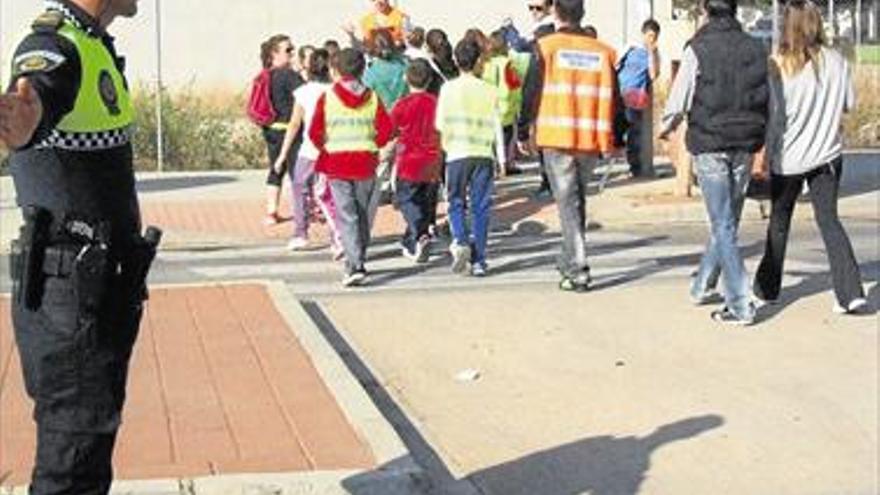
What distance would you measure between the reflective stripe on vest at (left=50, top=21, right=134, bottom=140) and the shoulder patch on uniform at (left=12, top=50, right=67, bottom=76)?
0.10 meters

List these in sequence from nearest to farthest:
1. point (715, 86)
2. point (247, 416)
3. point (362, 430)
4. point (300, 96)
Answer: point (362, 430)
point (247, 416)
point (715, 86)
point (300, 96)

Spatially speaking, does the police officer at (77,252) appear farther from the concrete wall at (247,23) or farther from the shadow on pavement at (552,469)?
the concrete wall at (247,23)

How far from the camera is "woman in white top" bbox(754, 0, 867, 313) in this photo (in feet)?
30.9

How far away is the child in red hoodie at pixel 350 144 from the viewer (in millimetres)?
11172

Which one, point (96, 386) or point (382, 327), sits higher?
point (96, 386)

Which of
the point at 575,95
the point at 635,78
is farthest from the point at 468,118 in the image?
the point at 635,78

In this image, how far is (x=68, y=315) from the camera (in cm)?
390

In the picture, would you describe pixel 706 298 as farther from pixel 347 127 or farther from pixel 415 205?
pixel 415 205

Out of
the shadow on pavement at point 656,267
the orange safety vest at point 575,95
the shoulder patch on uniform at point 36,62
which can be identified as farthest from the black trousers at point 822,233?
the shoulder patch on uniform at point 36,62

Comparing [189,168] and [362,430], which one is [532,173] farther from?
[362,430]

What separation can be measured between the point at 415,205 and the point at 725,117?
3.85m

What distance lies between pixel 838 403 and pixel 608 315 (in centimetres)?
251

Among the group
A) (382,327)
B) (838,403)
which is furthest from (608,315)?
(838,403)

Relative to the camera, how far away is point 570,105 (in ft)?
34.0
